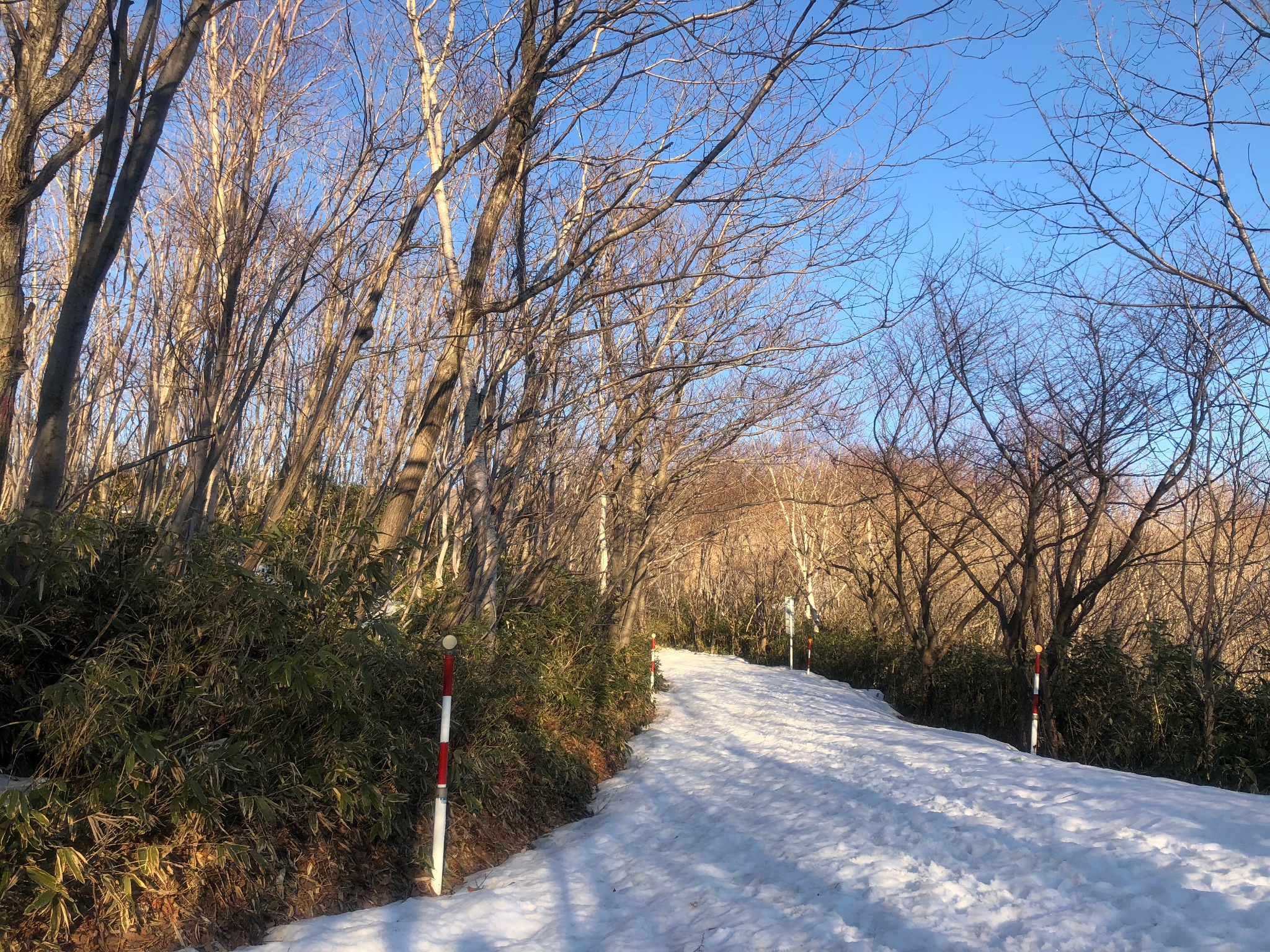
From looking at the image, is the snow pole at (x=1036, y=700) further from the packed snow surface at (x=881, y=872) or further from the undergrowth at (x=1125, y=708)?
the packed snow surface at (x=881, y=872)

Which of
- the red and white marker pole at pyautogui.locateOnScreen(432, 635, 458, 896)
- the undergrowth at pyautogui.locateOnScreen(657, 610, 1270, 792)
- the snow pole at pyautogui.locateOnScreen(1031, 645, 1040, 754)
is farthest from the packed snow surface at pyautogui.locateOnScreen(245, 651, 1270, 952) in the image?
the undergrowth at pyautogui.locateOnScreen(657, 610, 1270, 792)

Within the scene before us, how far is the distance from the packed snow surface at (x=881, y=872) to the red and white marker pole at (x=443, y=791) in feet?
0.52

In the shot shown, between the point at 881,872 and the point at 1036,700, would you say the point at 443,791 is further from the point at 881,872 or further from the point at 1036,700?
the point at 1036,700

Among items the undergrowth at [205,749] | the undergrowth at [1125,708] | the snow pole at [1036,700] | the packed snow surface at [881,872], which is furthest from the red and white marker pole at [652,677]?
the undergrowth at [205,749]

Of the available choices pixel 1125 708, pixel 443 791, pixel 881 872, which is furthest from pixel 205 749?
pixel 1125 708

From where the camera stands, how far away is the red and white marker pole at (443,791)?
191 inches

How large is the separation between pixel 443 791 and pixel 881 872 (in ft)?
8.09

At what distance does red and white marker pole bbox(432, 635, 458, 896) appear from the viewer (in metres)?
4.84

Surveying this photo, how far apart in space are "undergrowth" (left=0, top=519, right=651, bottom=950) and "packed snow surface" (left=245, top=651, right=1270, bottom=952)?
365 millimetres

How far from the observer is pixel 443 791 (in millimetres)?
4906

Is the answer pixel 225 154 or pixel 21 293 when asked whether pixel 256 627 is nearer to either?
pixel 21 293

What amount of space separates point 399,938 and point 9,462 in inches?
204

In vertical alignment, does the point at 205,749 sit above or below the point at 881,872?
above

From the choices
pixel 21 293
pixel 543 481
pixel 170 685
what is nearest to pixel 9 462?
pixel 21 293
